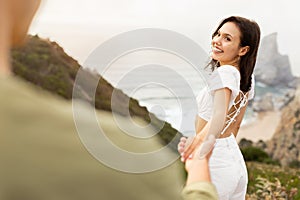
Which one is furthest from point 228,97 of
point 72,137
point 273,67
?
point 273,67

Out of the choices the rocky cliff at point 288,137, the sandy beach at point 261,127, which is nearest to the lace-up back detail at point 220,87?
the rocky cliff at point 288,137

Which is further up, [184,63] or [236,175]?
[184,63]

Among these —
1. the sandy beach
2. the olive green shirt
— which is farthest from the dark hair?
the sandy beach

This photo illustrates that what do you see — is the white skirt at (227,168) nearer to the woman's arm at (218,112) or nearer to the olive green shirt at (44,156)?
the woman's arm at (218,112)

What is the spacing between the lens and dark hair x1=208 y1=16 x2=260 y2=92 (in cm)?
181

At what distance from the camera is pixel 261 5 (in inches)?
240

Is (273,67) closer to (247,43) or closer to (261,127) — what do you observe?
(261,127)

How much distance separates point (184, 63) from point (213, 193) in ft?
3.31

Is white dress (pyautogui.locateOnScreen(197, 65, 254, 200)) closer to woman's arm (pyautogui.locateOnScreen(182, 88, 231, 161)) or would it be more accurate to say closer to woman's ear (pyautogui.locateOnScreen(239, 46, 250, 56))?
woman's arm (pyautogui.locateOnScreen(182, 88, 231, 161))

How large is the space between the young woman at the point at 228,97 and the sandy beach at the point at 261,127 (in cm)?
528

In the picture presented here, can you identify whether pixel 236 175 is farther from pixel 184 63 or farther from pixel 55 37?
pixel 55 37

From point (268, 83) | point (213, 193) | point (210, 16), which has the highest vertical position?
point (213, 193)

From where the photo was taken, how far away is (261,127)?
739cm

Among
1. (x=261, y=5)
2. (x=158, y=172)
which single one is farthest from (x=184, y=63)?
(x=261, y=5)
